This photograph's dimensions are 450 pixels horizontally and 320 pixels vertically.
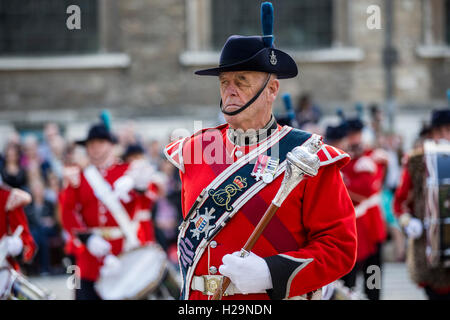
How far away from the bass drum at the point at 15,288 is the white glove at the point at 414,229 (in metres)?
3.12

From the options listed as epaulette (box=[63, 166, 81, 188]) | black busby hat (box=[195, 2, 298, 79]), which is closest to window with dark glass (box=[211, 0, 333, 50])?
epaulette (box=[63, 166, 81, 188])

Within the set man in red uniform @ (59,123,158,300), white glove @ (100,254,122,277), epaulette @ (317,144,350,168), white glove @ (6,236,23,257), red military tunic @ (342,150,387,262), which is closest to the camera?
epaulette @ (317,144,350,168)

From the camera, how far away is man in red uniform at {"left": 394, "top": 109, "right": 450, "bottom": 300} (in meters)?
6.39

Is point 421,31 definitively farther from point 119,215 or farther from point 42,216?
point 119,215

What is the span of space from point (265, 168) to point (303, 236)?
34 centimetres

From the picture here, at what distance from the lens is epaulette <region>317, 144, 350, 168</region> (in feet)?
10.6

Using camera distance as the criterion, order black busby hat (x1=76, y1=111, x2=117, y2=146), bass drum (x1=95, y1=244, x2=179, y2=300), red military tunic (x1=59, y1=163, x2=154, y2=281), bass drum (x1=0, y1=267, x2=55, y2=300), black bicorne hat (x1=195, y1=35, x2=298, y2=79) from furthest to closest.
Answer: black busby hat (x1=76, y1=111, x2=117, y2=146) < red military tunic (x1=59, y1=163, x2=154, y2=281) < bass drum (x1=95, y1=244, x2=179, y2=300) < bass drum (x1=0, y1=267, x2=55, y2=300) < black bicorne hat (x1=195, y1=35, x2=298, y2=79)

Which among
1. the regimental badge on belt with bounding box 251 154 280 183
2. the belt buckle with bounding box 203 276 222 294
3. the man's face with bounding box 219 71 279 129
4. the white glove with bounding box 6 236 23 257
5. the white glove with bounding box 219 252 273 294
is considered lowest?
the white glove with bounding box 6 236 23 257

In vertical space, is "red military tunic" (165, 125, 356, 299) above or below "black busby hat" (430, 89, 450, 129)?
below

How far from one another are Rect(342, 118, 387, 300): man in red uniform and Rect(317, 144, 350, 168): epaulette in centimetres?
438

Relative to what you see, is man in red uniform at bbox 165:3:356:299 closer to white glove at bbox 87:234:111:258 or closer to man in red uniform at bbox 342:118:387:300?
white glove at bbox 87:234:111:258

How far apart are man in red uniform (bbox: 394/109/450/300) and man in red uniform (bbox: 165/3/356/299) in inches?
132

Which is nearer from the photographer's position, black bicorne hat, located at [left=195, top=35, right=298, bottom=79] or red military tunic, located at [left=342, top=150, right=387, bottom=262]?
black bicorne hat, located at [left=195, top=35, right=298, bottom=79]
